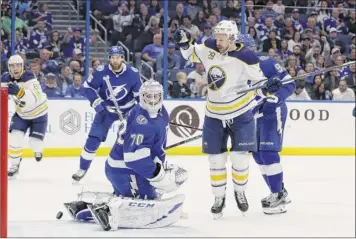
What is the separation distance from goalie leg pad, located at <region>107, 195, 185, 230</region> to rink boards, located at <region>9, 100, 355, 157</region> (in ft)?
15.9

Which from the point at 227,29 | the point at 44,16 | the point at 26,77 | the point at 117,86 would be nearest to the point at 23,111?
the point at 26,77

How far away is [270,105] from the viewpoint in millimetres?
6227

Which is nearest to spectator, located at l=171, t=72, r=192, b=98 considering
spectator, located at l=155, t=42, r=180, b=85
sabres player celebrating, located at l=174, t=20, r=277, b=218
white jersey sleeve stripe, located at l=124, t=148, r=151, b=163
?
spectator, located at l=155, t=42, r=180, b=85

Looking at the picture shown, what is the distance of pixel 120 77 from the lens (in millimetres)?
7809

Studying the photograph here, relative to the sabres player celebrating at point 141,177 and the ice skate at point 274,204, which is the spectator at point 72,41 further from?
the sabres player celebrating at point 141,177

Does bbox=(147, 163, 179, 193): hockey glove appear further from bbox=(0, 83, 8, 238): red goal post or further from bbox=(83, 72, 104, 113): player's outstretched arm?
bbox=(83, 72, 104, 113): player's outstretched arm

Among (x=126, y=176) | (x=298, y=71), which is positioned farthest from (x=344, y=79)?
(x=126, y=176)

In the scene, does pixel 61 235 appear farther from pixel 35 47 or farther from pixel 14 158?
pixel 35 47

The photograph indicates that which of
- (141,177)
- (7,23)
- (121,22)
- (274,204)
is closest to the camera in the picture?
(141,177)

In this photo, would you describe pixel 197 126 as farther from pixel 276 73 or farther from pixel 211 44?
pixel 211 44

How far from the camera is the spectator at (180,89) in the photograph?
1083cm

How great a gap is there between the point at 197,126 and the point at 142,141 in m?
5.74

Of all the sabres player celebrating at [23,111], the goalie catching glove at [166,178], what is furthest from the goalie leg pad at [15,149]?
the goalie catching glove at [166,178]

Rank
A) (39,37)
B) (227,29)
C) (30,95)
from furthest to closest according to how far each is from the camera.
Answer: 1. (39,37)
2. (30,95)
3. (227,29)
